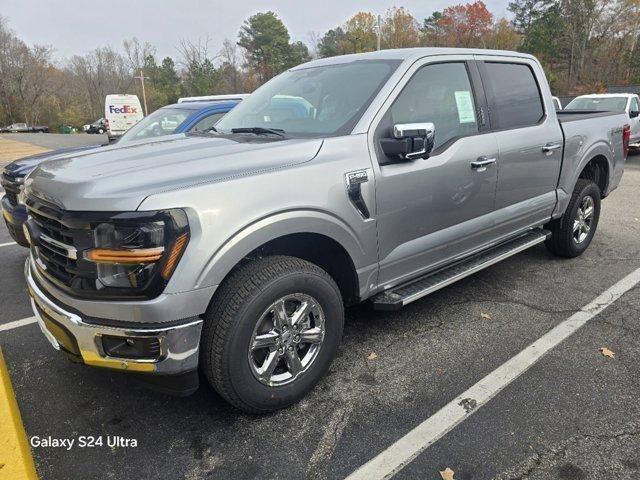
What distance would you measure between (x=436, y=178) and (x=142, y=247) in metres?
1.90

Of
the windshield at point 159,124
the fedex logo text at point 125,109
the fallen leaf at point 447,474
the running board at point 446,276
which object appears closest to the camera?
the fallen leaf at point 447,474

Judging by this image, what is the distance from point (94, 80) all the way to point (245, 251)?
81622mm

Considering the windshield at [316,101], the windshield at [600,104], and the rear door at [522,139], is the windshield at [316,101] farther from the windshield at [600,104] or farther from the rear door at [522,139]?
the windshield at [600,104]

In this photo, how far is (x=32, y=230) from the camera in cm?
262

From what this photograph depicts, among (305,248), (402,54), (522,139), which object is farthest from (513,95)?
(305,248)

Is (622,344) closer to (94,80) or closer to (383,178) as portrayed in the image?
(383,178)

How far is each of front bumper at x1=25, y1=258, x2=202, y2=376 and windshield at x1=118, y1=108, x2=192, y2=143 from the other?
14.5 feet

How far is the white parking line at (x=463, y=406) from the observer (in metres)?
2.29

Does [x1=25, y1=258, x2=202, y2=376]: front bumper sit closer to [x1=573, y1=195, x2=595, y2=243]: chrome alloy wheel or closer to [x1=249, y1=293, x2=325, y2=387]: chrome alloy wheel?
[x1=249, y1=293, x2=325, y2=387]: chrome alloy wheel

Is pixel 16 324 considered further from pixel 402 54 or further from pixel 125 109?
pixel 125 109

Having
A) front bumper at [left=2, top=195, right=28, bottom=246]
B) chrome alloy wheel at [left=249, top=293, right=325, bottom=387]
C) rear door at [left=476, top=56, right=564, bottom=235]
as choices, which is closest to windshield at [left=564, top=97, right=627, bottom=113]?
rear door at [left=476, top=56, right=564, bottom=235]

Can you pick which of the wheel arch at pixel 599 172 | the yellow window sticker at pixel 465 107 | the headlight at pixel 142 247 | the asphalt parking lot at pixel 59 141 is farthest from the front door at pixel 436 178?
the asphalt parking lot at pixel 59 141

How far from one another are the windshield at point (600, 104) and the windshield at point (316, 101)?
467 inches

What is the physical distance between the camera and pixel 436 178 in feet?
10.4
